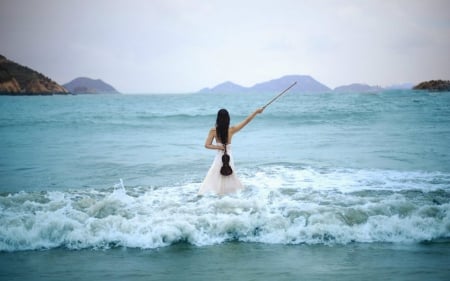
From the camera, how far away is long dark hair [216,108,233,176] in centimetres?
607

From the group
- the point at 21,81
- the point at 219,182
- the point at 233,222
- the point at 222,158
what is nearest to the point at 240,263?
the point at 233,222

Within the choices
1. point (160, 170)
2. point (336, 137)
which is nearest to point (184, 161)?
point (160, 170)

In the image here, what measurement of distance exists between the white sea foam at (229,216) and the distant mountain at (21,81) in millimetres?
114382

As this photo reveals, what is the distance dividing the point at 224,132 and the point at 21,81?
5192 inches

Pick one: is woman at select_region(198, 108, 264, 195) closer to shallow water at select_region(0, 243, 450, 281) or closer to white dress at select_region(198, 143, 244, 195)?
white dress at select_region(198, 143, 244, 195)

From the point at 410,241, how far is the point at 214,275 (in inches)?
106

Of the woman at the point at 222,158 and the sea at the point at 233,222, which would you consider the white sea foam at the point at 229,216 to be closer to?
the sea at the point at 233,222

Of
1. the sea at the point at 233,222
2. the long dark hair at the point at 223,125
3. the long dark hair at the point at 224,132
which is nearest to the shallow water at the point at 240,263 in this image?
the sea at the point at 233,222

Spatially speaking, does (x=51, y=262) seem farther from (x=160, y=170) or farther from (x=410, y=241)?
Answer: (x=160, y=170)

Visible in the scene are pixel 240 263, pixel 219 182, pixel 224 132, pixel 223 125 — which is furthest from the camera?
pixel 219 182

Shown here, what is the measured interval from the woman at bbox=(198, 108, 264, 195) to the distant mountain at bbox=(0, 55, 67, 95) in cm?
11483

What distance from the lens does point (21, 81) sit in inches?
4675

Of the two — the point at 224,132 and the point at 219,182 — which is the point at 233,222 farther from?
the point at 224,132

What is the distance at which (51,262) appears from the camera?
431 cm
